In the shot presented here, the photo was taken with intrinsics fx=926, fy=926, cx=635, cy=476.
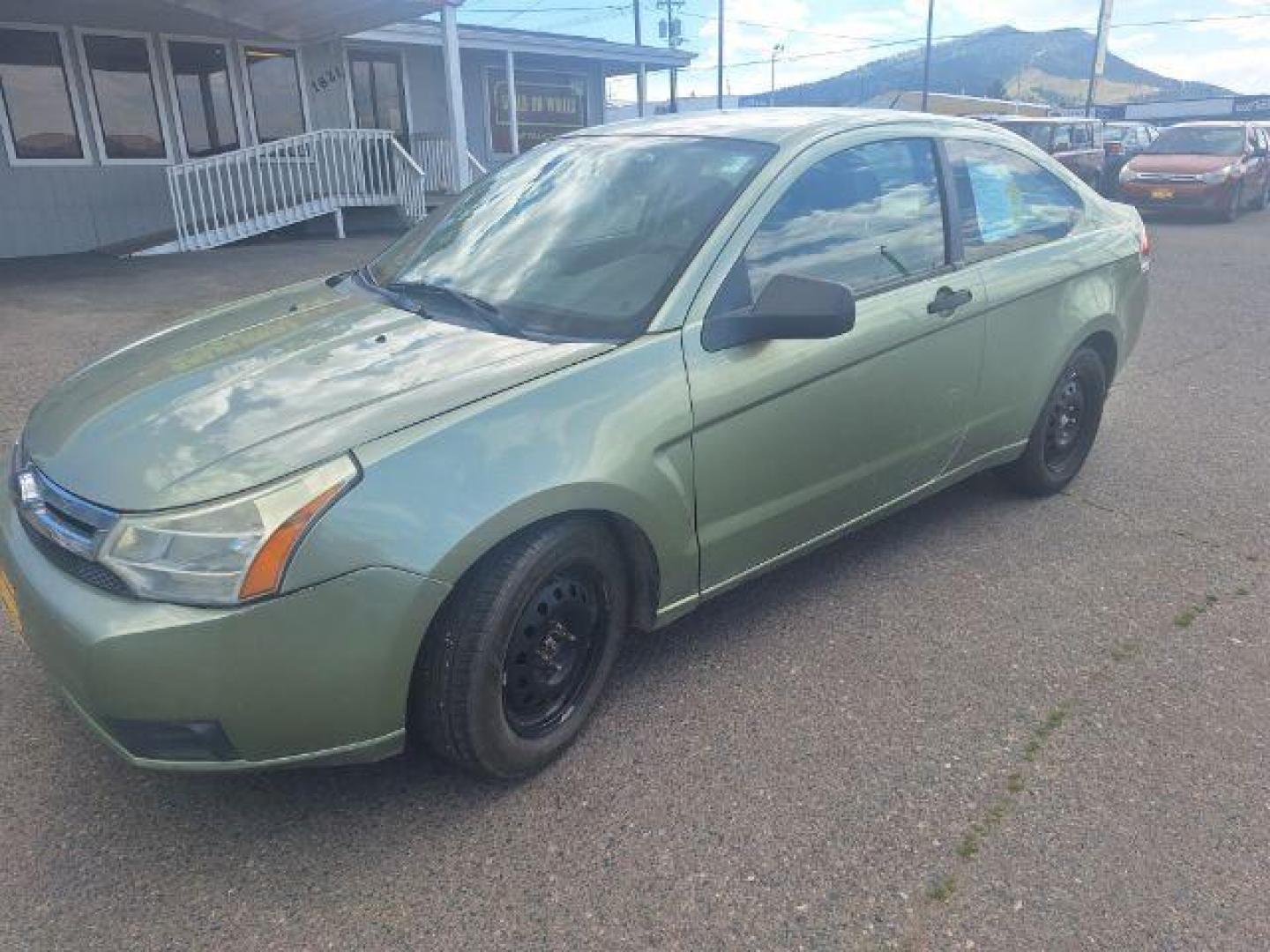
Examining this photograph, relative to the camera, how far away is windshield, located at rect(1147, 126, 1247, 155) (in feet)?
57.0

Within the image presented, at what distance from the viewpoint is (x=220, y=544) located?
1955 millimetres

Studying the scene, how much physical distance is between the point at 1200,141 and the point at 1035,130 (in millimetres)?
3091

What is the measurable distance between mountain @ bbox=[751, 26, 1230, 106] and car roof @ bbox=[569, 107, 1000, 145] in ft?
351

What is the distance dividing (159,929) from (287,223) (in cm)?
1281

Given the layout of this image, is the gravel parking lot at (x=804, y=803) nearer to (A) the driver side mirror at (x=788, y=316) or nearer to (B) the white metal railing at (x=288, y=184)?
(A) the driver side mirror at (x=788, y=316)

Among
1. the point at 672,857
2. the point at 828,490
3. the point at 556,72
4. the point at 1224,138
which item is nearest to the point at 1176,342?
the point at 828,490

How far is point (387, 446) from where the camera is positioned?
211 cm

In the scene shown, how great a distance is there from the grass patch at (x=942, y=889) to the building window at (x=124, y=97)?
1381 cm

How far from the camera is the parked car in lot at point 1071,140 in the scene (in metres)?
19.1

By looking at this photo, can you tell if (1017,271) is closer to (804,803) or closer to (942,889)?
(804,803)

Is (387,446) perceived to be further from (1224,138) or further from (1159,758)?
(1224,138)

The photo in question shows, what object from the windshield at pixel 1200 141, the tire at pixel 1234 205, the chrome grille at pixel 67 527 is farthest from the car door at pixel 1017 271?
the windshield at pixel 1200 141

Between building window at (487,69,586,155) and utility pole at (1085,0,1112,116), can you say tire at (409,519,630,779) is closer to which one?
building window at (487,69,586,155)

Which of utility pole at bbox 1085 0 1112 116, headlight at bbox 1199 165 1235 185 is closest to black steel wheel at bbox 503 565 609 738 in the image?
headlight at bbox 1199 165 1235 185
